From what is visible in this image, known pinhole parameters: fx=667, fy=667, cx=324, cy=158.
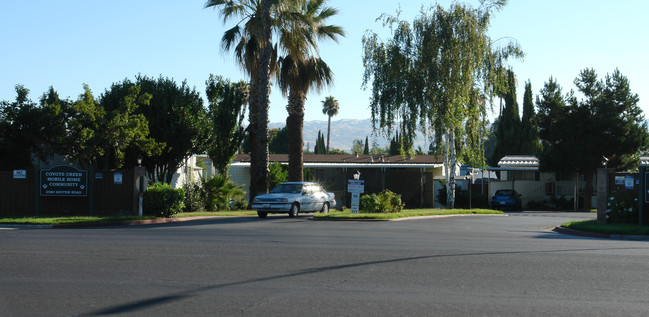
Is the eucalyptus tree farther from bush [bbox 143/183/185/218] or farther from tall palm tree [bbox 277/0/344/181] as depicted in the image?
bush [bbox 143/183/185/218]

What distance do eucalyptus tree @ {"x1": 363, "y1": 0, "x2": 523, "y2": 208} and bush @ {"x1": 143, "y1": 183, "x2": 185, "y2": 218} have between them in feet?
40.0

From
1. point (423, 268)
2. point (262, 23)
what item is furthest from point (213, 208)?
point (423, 268)

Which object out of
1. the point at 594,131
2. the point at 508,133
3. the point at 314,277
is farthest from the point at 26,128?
the point at 508,133

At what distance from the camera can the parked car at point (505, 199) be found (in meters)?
42.9

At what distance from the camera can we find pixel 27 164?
2786 cm

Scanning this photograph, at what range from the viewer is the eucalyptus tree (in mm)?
32688

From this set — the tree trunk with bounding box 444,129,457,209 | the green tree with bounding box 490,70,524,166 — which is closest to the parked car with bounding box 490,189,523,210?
the tree trunk with bounding box 444,129,457,209

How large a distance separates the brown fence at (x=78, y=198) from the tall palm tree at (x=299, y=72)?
875cm

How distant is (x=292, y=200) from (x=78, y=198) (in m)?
8.40

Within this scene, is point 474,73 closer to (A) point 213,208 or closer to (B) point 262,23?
(B) point 262,23

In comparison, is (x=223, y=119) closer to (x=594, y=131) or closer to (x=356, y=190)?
(x=356, y=190)

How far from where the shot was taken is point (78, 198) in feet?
85.8

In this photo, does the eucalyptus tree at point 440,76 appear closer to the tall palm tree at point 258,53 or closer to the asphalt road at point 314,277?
the tall palm tree at point 258,53

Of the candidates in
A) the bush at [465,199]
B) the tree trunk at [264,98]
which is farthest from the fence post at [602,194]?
the bush at [465,199]
